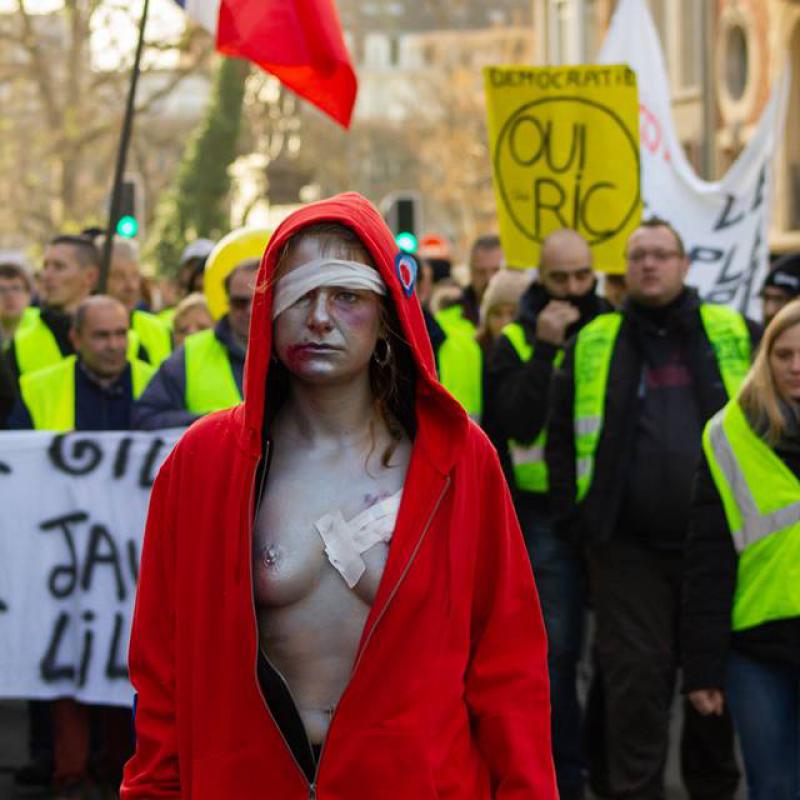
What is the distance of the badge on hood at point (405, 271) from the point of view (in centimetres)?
387

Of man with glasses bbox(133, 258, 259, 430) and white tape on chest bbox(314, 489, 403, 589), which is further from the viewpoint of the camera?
man with glasses bbox(133, 258, 259, 430)

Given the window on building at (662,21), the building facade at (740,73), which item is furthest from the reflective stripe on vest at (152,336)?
the window on building at (662,21)

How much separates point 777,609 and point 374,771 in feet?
8.79

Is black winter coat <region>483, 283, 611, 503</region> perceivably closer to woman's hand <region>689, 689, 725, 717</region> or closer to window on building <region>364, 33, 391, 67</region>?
woman's hand <region>689, 689, 725, 717</region>

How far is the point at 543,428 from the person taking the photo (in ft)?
27.6

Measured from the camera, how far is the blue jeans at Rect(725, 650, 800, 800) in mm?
6156

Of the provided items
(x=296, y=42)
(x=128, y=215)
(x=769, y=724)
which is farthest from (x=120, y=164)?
(x=128, y=215)

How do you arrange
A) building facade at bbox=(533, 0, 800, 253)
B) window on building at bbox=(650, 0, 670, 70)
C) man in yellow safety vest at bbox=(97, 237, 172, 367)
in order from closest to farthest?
man in yellow safety vest at bbox=(97, 237, 172, 367)
building facade at bbox=(533, 0, 800, 253)
window on building at bbox=(650, 0, 670, 70)

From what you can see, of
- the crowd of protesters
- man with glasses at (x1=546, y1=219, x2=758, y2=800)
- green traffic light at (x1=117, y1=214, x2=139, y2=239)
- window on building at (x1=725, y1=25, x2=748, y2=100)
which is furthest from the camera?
window on building at (x1=725, y1=25, x2=748, y2=100)

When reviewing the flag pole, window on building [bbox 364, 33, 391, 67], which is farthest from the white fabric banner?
window on building [bbox 364, 33, 391, 67]

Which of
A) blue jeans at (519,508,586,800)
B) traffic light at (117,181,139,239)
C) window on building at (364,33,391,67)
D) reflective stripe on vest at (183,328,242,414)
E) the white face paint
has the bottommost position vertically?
blue jeans at (519,508,586,800)

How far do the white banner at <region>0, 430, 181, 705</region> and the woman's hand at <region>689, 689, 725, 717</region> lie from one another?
2.52m

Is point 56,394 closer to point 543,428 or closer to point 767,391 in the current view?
point 543,428

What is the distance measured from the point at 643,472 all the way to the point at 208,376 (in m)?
1.53
